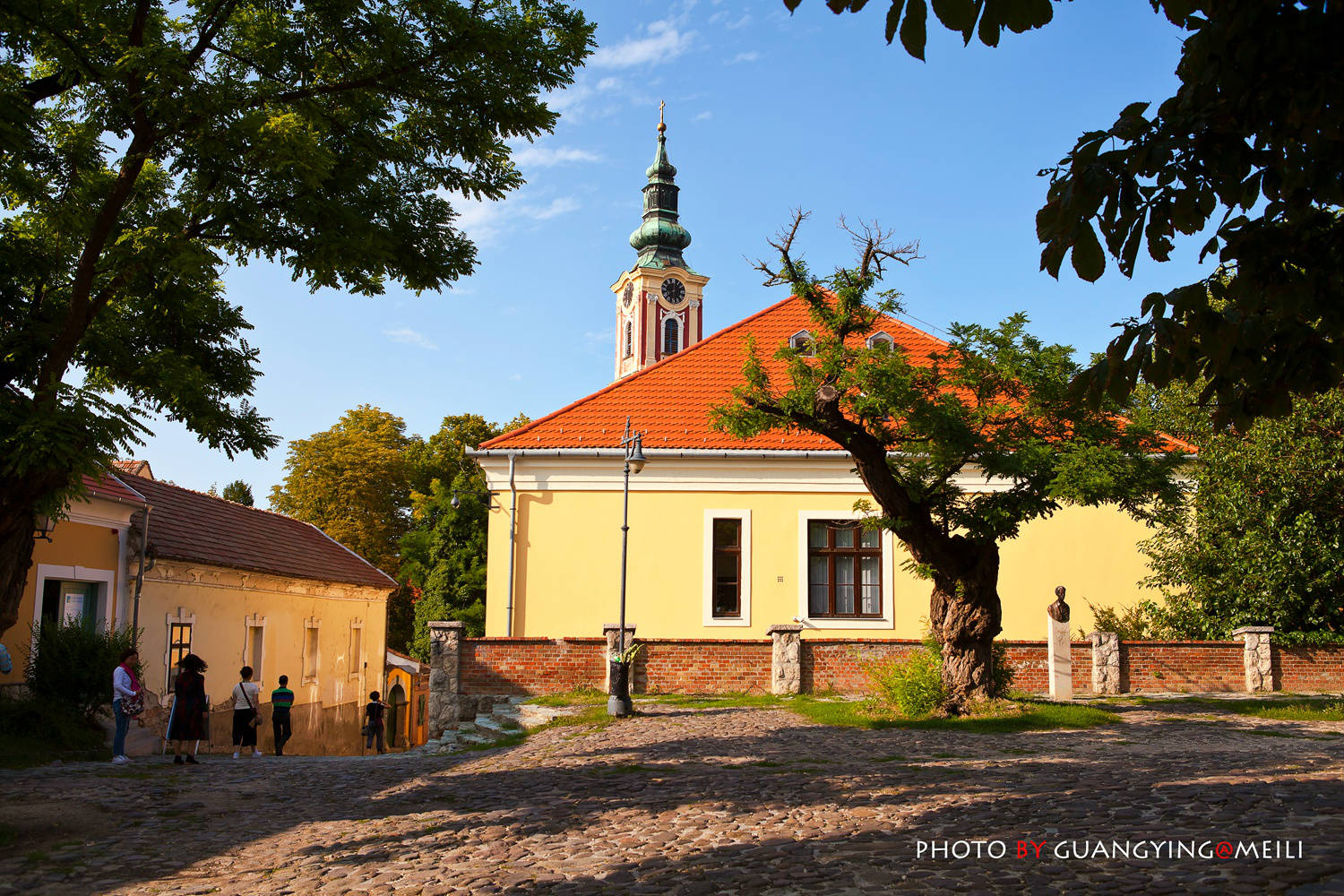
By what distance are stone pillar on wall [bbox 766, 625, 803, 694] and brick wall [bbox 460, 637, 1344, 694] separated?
150 mm

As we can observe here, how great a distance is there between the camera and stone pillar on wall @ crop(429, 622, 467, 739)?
643 inches

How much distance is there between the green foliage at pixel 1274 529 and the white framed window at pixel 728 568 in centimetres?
841

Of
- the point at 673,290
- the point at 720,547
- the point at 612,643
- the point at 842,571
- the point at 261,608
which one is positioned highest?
the point at 673,290

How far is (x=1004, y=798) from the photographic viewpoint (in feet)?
26.0

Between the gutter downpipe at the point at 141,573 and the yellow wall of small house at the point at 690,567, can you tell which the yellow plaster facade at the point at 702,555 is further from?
the gutter downpipe at the point at 141,573

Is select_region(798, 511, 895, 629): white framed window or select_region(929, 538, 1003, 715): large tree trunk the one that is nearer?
select_region(929, 538, 1003, 715): large tree trunk

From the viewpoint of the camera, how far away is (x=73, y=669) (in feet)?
49.1

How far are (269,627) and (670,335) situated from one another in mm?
37413

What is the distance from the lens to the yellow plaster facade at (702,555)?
21469 millimetres

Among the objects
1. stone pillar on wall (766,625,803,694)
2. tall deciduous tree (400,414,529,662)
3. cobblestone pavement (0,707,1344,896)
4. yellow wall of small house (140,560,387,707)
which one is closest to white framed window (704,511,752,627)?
stone pillar on wall (766,625,803,694)

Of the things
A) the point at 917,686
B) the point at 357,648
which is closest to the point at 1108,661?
the point at 917,686

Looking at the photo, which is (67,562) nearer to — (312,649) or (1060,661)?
(312,649)

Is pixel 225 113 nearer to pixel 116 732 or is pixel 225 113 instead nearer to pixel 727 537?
pixel 116 732

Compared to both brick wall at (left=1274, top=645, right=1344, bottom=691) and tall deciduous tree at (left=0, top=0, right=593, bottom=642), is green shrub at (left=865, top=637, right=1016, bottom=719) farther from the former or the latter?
tall deciduous tree at (left=0, top=0, right=593, bottom=642)
